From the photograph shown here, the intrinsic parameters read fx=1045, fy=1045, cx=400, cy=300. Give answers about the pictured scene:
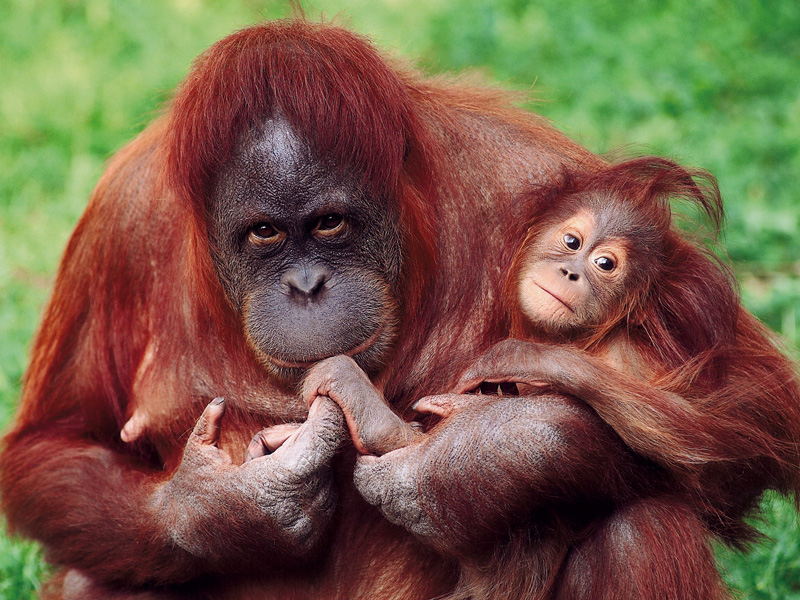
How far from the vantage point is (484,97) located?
3.30 metres

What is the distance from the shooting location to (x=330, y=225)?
274cm

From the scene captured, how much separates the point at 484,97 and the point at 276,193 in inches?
36.7

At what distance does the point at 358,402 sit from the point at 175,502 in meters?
0.65

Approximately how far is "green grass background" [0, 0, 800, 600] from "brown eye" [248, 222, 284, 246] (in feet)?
7.54

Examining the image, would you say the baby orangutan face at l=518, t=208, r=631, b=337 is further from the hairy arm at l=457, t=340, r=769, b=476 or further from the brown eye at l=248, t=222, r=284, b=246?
the brown eye at l=248, t=222, r=284, b=246

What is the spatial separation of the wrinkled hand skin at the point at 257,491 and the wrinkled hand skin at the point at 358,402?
4 centimetres

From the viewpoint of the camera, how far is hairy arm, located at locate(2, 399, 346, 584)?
8.91 feet

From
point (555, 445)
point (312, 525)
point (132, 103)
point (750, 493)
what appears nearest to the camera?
point (555, 445)

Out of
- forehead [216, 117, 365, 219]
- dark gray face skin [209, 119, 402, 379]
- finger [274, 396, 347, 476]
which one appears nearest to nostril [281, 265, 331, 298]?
dark gray face skin [209, 119, 402, 379]

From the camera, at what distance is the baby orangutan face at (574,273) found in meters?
2.88

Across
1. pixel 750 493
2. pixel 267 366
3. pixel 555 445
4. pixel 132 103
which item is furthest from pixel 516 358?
pixel 132 103

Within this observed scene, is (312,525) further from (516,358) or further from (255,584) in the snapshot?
(516,358)

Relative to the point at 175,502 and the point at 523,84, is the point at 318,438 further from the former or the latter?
the point at 523,84

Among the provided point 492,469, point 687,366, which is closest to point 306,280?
point 492,469
